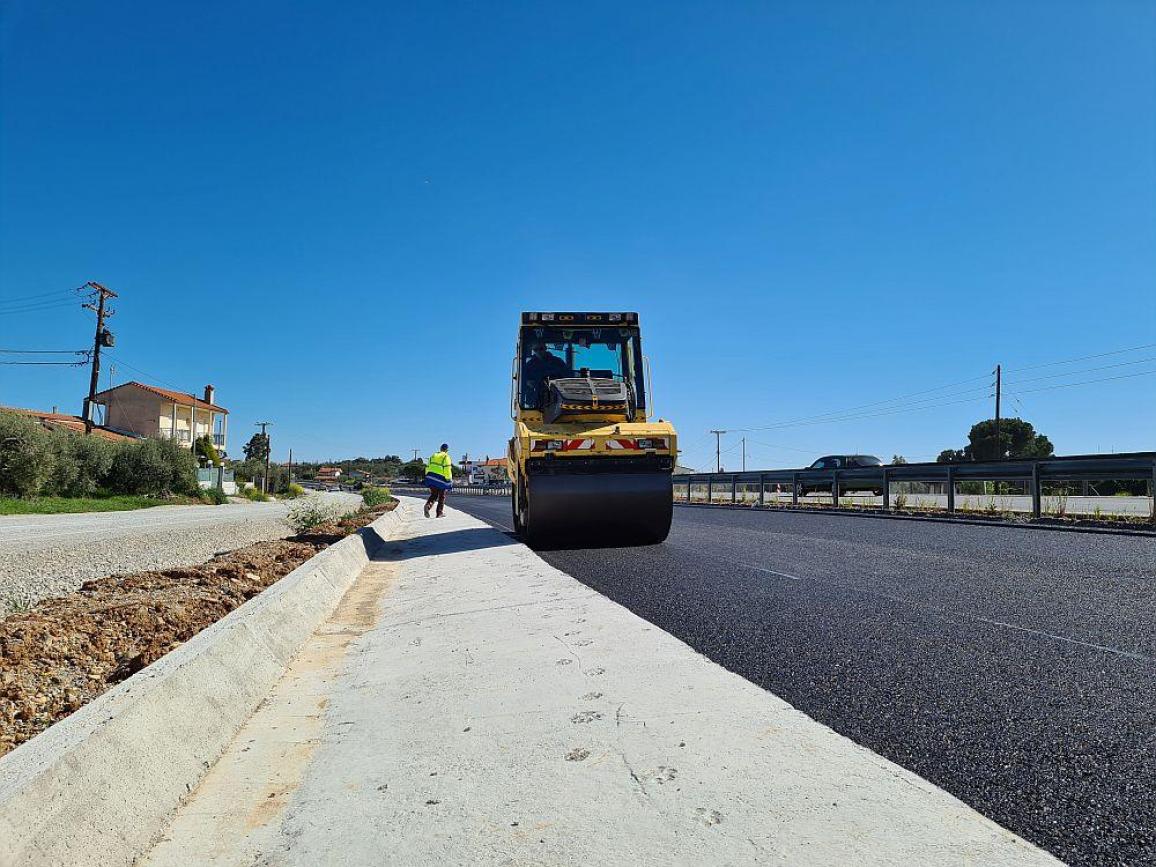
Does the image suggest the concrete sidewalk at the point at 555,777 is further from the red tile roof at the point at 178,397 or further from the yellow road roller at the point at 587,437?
the red tile roof at the point at 178,397

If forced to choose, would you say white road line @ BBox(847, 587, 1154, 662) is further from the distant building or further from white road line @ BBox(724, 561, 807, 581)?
the distant building

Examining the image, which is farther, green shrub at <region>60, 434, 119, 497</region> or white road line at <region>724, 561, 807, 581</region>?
green shrub at <region>60, 434, 119, 497</region>

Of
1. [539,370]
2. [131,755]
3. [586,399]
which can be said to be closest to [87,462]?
[539,370]

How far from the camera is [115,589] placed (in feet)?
21.6

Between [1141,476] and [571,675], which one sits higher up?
[1141,476]

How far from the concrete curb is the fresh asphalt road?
8.10 ft

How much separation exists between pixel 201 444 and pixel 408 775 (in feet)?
203

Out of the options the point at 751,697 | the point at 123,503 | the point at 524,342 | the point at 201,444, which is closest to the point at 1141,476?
the point at 524,342

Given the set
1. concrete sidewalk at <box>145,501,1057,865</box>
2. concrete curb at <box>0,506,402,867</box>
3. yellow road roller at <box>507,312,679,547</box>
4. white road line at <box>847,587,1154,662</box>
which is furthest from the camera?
yellow road roller at <box>507,312,679,547</box>

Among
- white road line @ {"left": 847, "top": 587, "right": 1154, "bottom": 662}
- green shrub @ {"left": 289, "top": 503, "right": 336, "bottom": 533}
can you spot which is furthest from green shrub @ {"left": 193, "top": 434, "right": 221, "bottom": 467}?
white road line @ {"left": 847, "top": 587, "right": 1154, "bottom": 662}

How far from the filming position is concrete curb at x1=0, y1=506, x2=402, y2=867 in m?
2.05

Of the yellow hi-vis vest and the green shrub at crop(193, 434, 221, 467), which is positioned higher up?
the green shrub at crop(193, 434, 221, 467)

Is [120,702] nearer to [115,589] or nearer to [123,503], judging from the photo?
[115,589]

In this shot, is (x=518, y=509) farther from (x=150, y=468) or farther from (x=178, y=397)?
(x=178, y=397)
